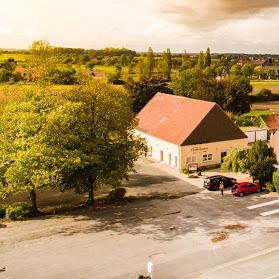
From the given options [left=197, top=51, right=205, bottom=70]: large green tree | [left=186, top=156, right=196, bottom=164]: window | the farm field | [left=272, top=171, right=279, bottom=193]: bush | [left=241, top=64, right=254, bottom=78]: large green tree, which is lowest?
[left=272, top=171, right=279, bottom=193]: bush

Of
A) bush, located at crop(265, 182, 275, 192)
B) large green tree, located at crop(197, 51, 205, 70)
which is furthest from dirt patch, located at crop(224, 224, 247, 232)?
large green tree, located at crop(197, 51, 205, 70)

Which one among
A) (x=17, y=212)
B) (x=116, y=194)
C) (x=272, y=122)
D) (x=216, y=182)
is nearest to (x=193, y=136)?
(x=216, y=182)

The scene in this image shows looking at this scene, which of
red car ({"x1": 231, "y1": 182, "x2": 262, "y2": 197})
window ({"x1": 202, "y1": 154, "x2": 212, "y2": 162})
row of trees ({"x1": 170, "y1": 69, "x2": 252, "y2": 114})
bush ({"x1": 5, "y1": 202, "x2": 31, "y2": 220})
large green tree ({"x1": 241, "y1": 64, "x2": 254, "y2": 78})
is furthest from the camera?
large green tree ({"x1": 241, "y1": 64, "x2": 254, "y2": 78})

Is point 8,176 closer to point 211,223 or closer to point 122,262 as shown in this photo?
point 122,262

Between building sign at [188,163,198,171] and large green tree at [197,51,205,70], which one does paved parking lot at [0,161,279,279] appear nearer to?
building sign at [188,163,198,171]

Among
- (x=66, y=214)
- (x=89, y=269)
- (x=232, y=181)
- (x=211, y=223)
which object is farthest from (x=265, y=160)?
(x=89, y=269)
